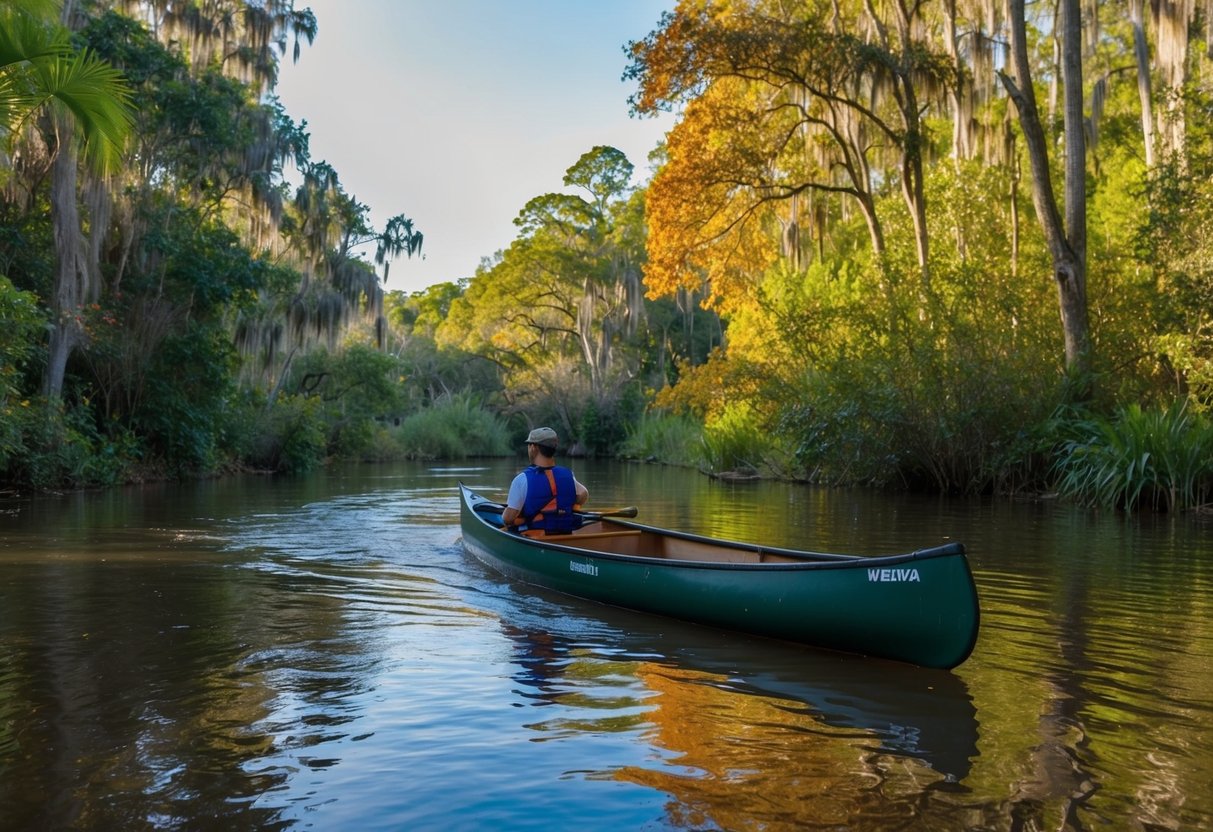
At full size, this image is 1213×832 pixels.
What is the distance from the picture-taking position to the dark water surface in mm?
4227

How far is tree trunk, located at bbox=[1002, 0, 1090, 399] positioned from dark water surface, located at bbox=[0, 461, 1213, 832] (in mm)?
8267

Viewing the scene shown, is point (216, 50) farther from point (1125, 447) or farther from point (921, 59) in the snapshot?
point (1125, 447)

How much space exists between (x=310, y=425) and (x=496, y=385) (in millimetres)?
26460

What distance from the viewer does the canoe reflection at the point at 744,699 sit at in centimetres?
484

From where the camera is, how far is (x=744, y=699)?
5.86 meters

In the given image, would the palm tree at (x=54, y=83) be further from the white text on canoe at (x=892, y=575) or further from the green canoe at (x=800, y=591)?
the white text on canoe at (x=892, y=575)

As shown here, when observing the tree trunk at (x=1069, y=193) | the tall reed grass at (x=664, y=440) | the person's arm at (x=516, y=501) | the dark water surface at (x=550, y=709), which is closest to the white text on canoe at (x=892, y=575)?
the dark water surface at (x=550, y=709)

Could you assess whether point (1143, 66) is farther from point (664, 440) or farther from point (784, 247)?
point (664, 440)

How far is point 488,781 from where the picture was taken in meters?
4.55

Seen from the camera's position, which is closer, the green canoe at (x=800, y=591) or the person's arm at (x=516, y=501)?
the green canoe at (x=800, y=591)

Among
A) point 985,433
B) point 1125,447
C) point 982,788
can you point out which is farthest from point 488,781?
point 985,433

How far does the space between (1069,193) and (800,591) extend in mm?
14372

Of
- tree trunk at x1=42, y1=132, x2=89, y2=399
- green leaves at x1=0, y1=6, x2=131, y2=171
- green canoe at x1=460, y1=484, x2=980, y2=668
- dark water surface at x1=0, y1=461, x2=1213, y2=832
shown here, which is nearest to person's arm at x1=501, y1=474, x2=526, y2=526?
green canoe at x1=460, y1=484, x2=980, y2=668

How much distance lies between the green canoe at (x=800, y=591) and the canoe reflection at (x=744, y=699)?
16 centimetres
